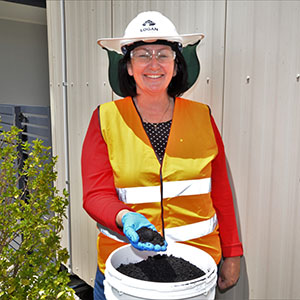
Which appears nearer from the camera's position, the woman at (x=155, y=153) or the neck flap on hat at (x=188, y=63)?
the woman at (x=155, y=153)

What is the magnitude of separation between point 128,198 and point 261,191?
67 centimetres

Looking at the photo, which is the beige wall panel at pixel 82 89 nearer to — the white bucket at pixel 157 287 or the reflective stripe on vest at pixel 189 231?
the reflective stripe on vest at pixel 189 231

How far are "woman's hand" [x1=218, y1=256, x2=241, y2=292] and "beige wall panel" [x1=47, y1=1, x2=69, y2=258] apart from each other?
195 centimetres

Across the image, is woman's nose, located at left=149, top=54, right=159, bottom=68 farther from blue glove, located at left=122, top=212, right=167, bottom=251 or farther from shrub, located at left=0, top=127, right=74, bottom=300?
shrub, located at left=0, top=127, right=74, bottom=300

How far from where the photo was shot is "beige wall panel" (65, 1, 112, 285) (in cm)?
283

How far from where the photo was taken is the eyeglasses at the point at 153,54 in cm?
168

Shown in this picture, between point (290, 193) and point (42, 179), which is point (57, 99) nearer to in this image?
point (42, 179)

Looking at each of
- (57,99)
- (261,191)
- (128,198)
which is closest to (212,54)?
(261,191)

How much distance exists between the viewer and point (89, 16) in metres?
2.94

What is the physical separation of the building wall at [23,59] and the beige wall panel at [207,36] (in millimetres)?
5752

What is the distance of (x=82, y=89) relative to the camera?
308cm

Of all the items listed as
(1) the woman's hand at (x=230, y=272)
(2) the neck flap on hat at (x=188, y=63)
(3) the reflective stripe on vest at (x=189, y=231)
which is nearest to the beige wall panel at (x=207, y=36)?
(2) the neck flap on hat at (x=188, y=63)

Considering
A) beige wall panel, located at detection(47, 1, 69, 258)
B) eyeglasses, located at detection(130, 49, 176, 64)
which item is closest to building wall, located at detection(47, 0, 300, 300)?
eyeglasses, located at detection(130, 49, 176, 64)

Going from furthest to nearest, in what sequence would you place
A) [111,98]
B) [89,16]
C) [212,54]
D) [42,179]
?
[89,16] → [111,98] → [42,179] → [212,54]
